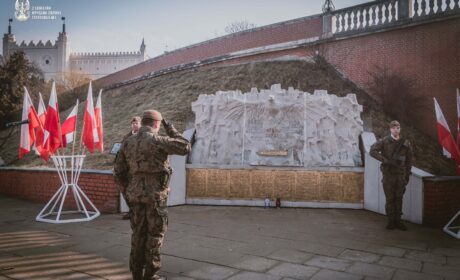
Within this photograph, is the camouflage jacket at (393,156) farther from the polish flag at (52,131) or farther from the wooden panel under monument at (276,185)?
the polish flag at (52,131)

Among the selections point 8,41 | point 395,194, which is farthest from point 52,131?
point 8,41

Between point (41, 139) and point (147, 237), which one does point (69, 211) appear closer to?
point (41, 139)

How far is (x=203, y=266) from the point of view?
468 centimetres

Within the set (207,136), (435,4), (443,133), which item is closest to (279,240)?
(443,133)

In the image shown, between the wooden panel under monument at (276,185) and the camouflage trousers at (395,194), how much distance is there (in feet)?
6.85

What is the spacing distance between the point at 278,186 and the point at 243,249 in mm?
3978

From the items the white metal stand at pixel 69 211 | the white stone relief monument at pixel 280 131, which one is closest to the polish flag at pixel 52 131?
the white metal stand at pixel 69 211

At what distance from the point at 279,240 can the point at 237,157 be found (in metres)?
4.06

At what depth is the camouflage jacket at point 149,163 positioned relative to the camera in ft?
12.9

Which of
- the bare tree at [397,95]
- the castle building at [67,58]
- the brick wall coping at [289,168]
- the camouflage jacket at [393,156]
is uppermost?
the castle building at [67,58]

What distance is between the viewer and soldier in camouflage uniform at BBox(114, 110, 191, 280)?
3.89 metres

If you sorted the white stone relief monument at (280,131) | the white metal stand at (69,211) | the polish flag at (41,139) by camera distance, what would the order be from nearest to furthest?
the white metal stand at (69,211), the polish flag at (41,139), the white stone relief monument at (280,131)

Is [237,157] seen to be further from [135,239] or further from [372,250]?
[135,239]

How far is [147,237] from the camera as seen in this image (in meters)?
3.91
